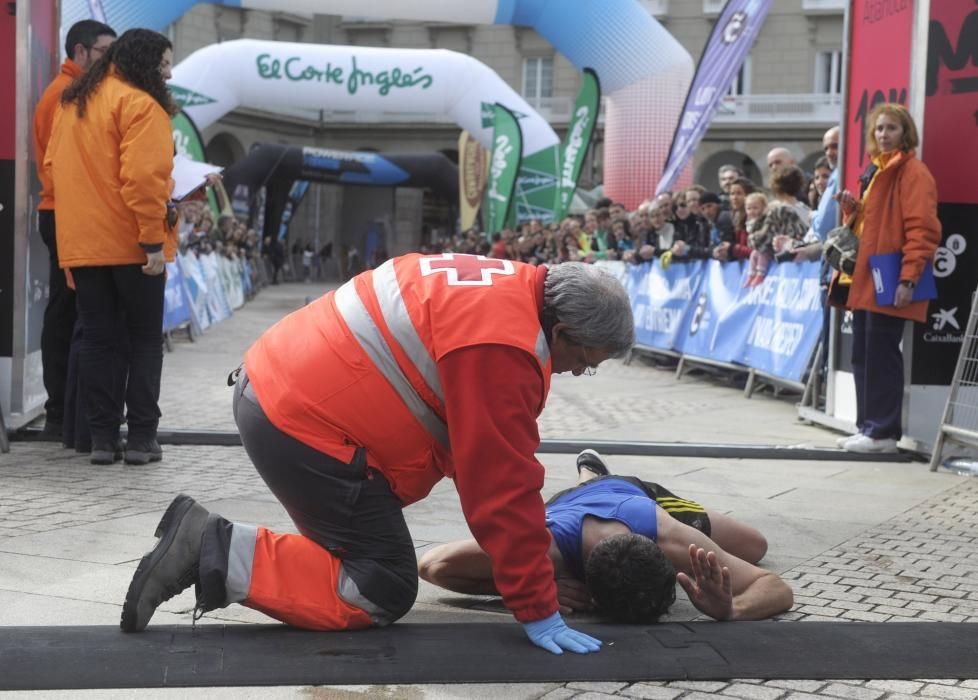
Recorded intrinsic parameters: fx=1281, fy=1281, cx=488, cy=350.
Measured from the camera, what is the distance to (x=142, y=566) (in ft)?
10.9

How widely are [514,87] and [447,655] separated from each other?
47.1 metres

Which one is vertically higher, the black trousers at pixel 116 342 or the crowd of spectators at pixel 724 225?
the crowd of spectators at pixel 724 225

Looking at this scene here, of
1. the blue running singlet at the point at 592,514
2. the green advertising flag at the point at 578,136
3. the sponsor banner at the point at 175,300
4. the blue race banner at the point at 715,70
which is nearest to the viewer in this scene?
the blue running singlet at the point at 592,514

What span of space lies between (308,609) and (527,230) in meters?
16.6

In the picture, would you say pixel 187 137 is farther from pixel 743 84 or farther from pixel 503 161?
pixel 743 84

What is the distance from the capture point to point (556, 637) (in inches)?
131

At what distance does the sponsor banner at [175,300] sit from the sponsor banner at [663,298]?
5158 millimetres

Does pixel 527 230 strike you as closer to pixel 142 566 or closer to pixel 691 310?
pixel 691 310

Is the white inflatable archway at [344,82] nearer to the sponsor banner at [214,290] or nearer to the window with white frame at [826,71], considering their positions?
the sponsor banner at [214,290]

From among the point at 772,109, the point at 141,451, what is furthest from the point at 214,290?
the point at 772,109

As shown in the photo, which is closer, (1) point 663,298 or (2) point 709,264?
(2) point 709,264

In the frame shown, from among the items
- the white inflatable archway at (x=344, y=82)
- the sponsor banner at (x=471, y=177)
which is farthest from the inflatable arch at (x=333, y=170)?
the white inflatable archway at (x=344, y=82)

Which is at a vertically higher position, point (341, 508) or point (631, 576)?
point (341, 508)

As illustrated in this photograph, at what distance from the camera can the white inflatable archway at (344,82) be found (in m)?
22.3
